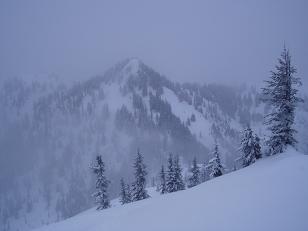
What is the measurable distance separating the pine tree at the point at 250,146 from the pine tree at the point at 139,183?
783 inches

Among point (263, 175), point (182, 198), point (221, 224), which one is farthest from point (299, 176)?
point (182, 198)

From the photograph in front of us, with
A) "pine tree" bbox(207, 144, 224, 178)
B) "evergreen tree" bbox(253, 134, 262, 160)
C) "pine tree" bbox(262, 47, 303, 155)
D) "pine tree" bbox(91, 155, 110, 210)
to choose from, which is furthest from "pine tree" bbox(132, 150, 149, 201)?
"pine tree" bbox(262, 47, 303, 155)

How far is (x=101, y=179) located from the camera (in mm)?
45625

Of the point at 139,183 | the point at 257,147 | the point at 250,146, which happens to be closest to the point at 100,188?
the point at 139,183

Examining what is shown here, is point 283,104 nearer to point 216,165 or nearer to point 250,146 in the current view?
point 250,146

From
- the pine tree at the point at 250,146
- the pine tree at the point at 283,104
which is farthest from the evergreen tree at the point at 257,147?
the pine tree at the point at 283,104

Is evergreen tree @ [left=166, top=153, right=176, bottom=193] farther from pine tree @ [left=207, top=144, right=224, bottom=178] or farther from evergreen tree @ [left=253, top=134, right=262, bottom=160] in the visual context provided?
evergreen tree @ [left=253, top=134, right=262, bottom=160]

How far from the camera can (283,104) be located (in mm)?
27469

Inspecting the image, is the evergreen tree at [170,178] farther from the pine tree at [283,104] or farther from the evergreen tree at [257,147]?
the pine tree at [283,104]

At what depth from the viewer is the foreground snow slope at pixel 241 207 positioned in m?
11.9

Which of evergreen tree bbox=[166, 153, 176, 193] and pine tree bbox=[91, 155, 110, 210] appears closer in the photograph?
pine tree bbox=[91, 155, 110, 210]

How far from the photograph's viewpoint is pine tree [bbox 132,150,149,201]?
45.8 m

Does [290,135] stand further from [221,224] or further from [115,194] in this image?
[115,194]

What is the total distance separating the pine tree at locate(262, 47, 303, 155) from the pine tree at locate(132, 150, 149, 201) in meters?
24.9
